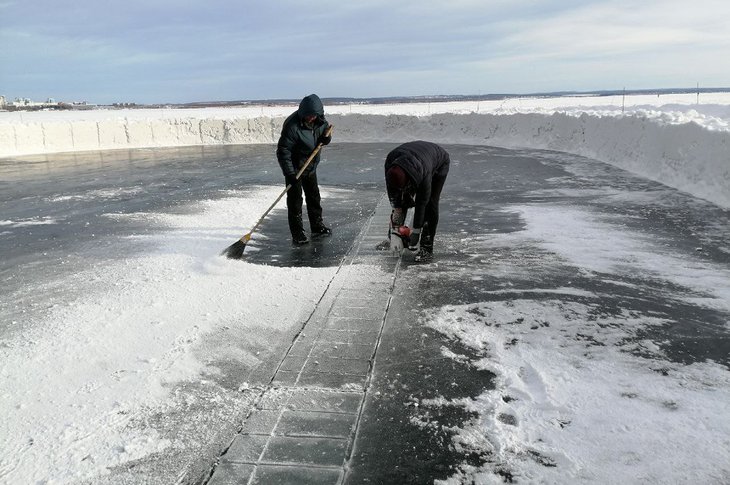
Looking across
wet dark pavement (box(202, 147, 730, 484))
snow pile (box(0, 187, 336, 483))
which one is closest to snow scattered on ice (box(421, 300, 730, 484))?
wet dark pavement (box(202, 147, 730, 484))

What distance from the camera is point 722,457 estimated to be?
252cm

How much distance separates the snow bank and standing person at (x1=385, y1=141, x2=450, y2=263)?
511cm

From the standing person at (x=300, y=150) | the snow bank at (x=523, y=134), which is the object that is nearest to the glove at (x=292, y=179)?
the standing person at (x=300, y=150)

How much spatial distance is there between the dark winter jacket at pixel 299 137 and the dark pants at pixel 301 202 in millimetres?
153

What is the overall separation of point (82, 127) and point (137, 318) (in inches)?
891

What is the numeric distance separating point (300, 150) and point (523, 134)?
1588cm

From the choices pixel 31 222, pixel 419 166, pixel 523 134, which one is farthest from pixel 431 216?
pixel 523 134

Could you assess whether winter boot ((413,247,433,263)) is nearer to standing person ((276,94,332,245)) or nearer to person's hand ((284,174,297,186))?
standing person ((276,94,332,245))

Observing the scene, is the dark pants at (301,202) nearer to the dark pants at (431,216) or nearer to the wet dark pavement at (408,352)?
the wet dark pavement at (408,352)

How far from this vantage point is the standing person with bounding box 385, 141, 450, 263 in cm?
524

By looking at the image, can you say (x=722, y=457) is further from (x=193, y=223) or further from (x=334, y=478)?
(x=193, y=223)

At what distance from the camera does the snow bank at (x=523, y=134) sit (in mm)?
9773

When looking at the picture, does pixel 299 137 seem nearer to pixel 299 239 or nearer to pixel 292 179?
pixel 292 179

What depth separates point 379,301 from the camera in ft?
15.1
